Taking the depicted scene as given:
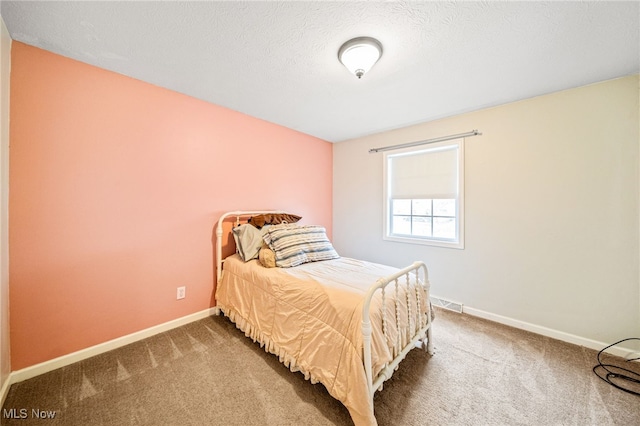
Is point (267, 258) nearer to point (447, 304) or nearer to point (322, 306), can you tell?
point (322, 306)

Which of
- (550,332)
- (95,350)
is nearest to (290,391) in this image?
(95,350)

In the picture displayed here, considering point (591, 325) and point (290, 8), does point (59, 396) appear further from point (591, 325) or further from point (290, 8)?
point (591, 325)

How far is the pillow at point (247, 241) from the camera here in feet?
7.98

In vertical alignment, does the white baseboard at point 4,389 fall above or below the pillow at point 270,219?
below

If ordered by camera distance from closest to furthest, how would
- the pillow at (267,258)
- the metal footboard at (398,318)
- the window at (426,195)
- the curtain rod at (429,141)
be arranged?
the metal footboard at (398,318) < the pillow at (267,258) < the curtain rod at (429,141) < the window at (426,195)

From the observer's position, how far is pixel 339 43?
1581 mm

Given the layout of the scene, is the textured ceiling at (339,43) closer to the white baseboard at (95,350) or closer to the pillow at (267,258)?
the pillow at (267,258)

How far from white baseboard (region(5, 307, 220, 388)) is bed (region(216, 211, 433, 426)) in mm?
355

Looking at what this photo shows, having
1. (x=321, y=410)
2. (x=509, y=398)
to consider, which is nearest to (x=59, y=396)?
(x=321, y=410)

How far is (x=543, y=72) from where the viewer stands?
1.87 metres

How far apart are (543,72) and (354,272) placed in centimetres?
220

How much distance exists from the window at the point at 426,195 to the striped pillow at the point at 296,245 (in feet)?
4.06

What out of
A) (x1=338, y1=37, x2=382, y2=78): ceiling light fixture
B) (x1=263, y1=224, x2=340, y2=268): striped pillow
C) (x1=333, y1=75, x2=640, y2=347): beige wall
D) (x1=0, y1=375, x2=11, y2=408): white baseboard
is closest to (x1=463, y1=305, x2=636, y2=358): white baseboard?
(x1=333, y1=75, x2=640, y2=347): beige wall

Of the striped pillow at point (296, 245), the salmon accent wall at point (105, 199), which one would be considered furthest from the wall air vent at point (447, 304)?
the salmon accent wall at point (105, 199)
